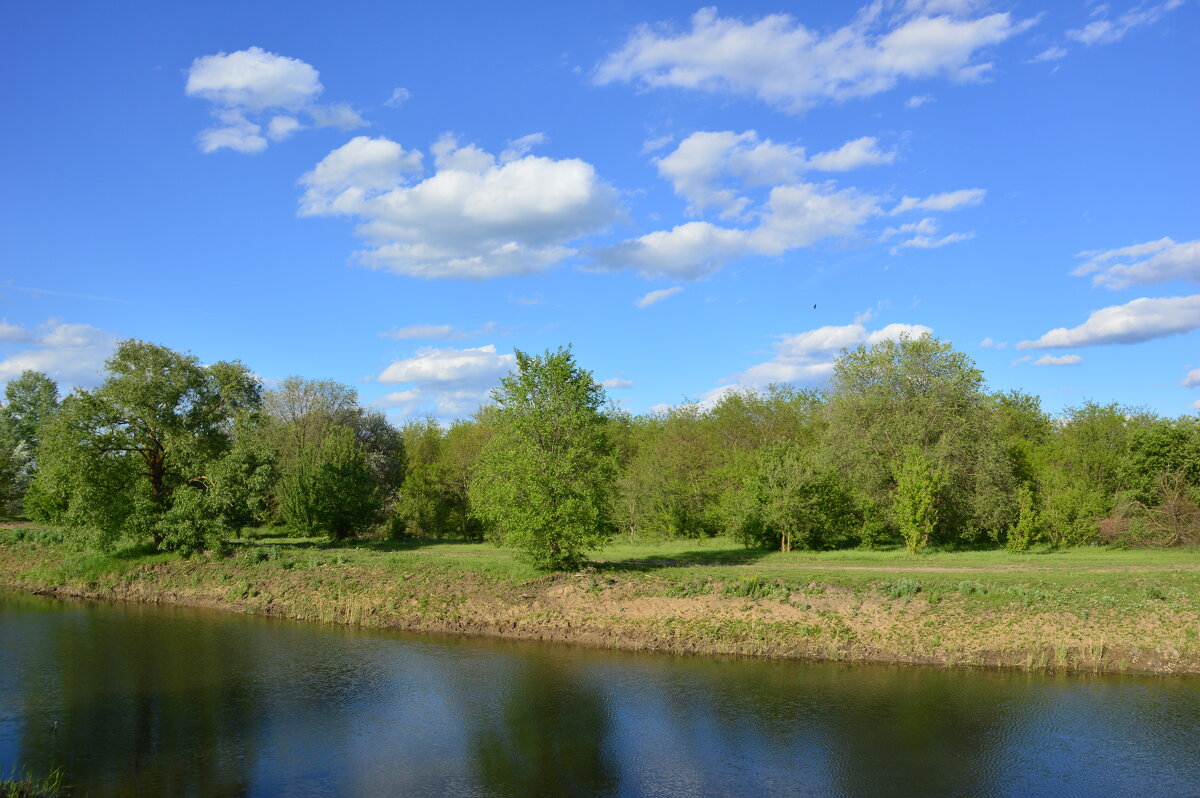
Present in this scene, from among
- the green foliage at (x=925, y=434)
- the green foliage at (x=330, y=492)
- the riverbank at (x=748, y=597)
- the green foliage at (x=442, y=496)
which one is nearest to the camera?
the riverbank at (x=748, y=597)

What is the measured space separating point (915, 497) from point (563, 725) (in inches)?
1191

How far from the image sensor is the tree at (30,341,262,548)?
4309 cm

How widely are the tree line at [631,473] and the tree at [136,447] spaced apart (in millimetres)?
112

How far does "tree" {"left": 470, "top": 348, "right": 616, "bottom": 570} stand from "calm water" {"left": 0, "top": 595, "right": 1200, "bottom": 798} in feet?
19.8

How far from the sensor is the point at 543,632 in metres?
32.4

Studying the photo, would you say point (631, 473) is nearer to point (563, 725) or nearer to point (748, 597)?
point (748, 597)

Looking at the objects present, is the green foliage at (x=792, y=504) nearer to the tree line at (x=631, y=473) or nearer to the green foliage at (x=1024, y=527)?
the tree line at (x=631, y=473)

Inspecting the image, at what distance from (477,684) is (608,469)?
44.1 ft

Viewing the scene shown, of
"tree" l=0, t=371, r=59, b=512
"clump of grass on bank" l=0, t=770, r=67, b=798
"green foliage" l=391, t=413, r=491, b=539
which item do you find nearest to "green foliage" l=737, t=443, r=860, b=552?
"green foliage" l=391, t=413, r=491, b=539

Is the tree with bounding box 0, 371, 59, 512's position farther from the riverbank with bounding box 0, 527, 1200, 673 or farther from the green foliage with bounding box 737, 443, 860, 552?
the green foliage with bounding box 737, 443, 860, 552

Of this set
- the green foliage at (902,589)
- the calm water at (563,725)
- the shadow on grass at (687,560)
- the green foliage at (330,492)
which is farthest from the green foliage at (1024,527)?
the green foliage at (330,492)

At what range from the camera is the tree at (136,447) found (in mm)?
43094

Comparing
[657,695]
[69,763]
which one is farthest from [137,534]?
[657,695]

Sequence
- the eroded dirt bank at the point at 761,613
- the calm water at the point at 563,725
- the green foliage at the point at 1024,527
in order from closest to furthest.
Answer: the calm water at the point at 563,725
the eroded dirt bank at the point at 761,613
the green foliage at the point at 1024,527
